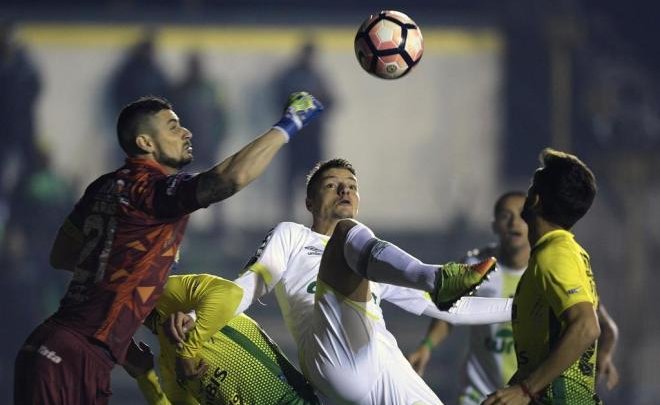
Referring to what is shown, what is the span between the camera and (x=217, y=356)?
524 cm

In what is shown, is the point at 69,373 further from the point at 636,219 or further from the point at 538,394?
the point at 636,219

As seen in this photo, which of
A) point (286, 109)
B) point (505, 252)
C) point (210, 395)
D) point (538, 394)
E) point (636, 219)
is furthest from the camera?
point (636, 219)

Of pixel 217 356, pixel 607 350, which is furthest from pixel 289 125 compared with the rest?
pixel 607 350

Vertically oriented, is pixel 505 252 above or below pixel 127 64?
below

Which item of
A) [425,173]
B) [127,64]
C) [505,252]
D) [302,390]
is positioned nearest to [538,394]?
[302,390]

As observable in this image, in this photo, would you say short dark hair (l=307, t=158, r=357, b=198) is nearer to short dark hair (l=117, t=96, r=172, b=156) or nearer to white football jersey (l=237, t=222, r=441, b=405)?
white football jersey (l=237, t=222, r=441, b=405)

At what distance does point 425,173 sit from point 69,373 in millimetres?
9749

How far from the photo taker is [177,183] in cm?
454

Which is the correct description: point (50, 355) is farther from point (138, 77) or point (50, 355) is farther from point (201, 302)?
point (138, 77)

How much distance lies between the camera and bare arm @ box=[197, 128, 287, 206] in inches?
174

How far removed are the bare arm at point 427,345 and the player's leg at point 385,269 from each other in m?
1.58

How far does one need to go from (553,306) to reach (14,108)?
10813 mm

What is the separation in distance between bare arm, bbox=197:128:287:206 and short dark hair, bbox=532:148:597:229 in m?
1.08

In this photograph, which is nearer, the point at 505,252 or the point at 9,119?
the point at 505,252
